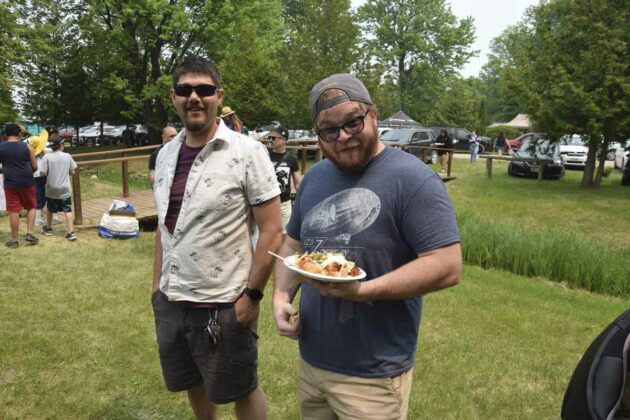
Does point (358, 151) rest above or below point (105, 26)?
below

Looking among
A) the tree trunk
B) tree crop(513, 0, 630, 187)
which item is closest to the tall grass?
tree crop(513, 0, 630, 187)

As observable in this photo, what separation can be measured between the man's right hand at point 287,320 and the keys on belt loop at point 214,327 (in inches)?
17.7

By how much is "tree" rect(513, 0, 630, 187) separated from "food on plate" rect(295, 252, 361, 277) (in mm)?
14446

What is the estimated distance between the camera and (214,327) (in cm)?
238

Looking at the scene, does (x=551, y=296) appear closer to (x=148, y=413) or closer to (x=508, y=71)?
(x=148, y=413)

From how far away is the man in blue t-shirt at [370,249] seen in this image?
1669 mm

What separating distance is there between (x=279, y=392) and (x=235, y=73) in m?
16.7

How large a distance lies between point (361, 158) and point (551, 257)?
686 centimetres

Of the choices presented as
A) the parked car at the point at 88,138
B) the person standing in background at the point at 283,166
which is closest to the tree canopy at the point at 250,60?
the parked car at the point at 88,138

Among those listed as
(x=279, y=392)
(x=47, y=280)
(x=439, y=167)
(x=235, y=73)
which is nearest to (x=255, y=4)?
(x=235, y=73)

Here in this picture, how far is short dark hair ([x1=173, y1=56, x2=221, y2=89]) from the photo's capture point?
2.43 metres

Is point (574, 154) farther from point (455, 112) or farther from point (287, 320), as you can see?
point (287, 320)

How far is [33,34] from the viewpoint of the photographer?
62.3 ft

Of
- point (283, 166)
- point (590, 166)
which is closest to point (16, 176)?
point (283, 166)
